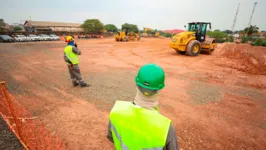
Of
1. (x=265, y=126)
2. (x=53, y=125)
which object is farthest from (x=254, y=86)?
(x=53, y=125)

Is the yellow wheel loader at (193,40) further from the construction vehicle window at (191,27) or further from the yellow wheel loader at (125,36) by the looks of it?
the yellow wheel loader at (125,36)

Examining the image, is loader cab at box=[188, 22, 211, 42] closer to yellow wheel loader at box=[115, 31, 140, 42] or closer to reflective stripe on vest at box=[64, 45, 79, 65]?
reflective stripe on vest at box=[64, 45, 79, 65]

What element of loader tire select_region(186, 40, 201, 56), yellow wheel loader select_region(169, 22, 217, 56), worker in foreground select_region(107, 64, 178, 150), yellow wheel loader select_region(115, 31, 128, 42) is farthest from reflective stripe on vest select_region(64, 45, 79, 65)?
yellow wheel loader select_region(115, 31, 128, 42)

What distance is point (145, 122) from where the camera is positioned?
1010 millimetres

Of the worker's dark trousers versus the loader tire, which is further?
the loader tire

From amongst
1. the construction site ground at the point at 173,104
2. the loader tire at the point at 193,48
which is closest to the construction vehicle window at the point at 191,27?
the loader tire at the point at 193,48

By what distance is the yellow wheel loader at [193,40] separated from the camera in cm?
1129

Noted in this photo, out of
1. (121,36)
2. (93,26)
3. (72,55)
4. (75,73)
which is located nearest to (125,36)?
(121,36)

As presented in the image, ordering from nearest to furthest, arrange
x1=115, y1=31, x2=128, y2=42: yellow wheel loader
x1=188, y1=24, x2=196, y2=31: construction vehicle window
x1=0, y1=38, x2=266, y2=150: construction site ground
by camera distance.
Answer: x1=0, y1=38, x2=266, y2=150: construction site ground → x1=188, y1=24, x2=196, y2=31: construction vehicle window → x1=115, y1=31, x2=128, y2=42: yellow wheel loader

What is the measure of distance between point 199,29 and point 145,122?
1279cm

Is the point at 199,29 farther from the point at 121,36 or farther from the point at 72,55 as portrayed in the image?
the point at 121,36

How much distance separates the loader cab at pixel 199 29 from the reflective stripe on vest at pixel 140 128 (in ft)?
41.6

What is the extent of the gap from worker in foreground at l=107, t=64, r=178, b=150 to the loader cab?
41.0 feet

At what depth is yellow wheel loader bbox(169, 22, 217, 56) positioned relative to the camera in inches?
444
